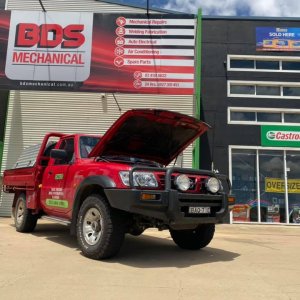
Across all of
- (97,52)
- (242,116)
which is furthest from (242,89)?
(97,52)

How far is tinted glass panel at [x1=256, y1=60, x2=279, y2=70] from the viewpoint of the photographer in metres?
16.6

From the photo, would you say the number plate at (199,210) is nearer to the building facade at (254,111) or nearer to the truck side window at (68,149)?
the truck side window at (68,149)

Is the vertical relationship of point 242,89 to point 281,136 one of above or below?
above

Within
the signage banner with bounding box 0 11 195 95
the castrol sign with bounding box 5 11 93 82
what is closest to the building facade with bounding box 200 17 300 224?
the signage banner with bounding box 0 11 195 95

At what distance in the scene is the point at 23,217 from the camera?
9078 mm

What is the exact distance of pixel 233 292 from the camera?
4.54 m

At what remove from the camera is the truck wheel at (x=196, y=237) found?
23.6 feet

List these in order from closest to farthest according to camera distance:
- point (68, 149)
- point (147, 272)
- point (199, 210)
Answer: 1. point (147, 272)
2. point (199, 210)
3. point (68, 149)

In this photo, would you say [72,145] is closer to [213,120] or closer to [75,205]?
[75,205]

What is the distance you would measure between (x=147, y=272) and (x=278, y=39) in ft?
45.3

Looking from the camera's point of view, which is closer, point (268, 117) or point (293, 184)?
point (293, 184)

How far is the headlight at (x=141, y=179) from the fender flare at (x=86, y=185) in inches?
7.0

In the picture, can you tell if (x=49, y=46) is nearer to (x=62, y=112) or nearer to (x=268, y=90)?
(x=62, y=112)

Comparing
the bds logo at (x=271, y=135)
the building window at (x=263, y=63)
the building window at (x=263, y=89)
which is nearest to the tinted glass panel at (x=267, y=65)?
the building window at (x=263, y=63)
